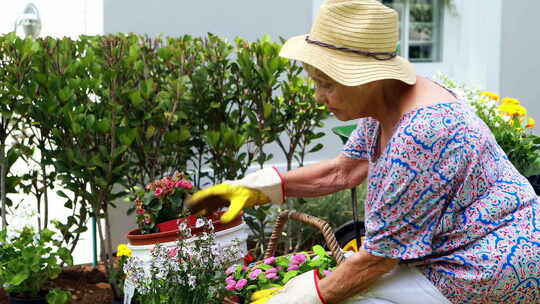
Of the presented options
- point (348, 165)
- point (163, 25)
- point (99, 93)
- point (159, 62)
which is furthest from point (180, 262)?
point (163, 25)

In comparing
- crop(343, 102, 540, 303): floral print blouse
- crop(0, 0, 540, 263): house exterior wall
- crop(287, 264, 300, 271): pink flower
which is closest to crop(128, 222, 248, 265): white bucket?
crop(287, 264, 300, 271): pink flower

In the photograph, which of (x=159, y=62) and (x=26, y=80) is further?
(x=159, y=62)

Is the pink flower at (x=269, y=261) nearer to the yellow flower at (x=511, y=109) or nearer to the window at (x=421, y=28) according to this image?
the yellow flower at (x=511, y=109)

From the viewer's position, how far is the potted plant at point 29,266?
3160mm

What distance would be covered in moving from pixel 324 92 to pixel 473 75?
418cm

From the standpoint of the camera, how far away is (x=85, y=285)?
12.3 ft

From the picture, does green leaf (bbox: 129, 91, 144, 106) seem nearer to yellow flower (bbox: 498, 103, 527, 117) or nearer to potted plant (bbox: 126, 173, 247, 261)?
potted plant (bbox: 126, 173, 247, 261)

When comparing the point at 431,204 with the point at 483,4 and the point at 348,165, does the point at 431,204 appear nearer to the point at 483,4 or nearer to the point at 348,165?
the point at 348,165

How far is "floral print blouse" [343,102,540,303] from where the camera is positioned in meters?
1.88

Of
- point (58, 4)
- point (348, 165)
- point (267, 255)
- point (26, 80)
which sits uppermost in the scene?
point (58, 4)

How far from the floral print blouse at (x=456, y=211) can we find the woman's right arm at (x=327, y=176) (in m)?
0.46

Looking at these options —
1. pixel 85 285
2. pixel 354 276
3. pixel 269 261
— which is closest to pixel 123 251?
pixel 85 285

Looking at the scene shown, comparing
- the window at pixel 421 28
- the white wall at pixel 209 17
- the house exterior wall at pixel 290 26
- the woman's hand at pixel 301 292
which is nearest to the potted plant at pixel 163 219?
the woman's hand at pixel 301 292

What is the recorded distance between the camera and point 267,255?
103 inches
